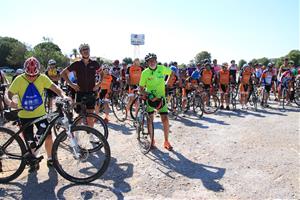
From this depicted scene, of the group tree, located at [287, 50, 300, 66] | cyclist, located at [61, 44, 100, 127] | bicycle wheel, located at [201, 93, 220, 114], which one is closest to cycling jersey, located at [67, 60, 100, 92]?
cyclist, located at [61, 44, 100, 127]

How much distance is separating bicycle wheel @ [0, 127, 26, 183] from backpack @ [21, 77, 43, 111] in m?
0.48

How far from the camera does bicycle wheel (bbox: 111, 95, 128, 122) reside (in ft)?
37.0

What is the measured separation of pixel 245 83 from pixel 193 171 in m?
9.53

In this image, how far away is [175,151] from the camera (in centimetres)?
712

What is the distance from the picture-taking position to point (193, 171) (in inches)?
230

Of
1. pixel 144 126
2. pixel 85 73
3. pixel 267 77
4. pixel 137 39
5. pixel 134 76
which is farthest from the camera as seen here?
pixel 137 39

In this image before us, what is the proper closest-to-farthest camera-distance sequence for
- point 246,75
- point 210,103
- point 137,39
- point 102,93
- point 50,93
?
point 50,93 < point 102,93 < point 210,103 < point 246,75 < point 137,39

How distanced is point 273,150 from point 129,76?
238 inches

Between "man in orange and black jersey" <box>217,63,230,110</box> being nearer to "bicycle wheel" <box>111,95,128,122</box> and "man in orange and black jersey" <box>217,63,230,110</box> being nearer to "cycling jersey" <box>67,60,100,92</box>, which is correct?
"bicycle wheel" <box>111,95,128,122</box>

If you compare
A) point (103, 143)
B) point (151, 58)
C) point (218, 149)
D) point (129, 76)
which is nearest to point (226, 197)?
point (103, 143)

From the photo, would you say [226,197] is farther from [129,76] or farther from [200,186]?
[129,76]

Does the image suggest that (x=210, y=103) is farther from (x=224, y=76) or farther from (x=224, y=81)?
(x=224, y=76)

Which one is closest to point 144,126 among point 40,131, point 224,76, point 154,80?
point 154,80

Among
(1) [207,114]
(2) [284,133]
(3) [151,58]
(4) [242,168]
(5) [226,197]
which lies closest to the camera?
(5) [226,197]
